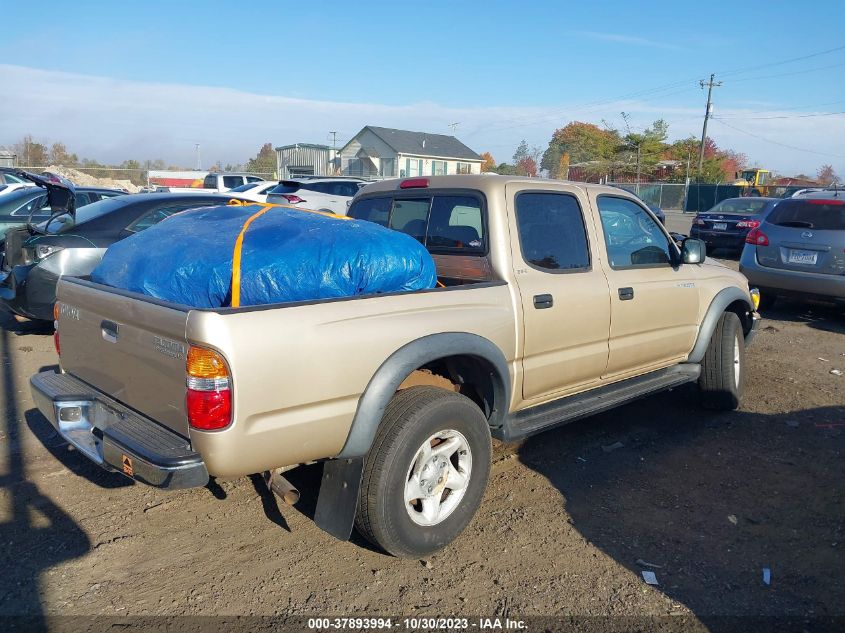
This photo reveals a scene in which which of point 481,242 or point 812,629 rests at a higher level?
point 481,242

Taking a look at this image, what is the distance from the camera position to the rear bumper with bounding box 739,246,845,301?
8.33 meters

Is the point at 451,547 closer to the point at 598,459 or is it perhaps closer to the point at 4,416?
the point at 598,459

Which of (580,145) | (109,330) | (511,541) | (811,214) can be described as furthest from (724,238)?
(580,145)

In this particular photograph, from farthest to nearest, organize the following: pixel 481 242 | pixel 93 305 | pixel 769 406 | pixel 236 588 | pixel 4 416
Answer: pixel 769 406, pixel 4 416, pixel 481 242, pixel 93 305, pixel 236 588

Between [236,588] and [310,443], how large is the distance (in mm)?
815

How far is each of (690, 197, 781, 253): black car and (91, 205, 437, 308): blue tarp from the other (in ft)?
45.6

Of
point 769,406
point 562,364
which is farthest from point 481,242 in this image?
point 769,406

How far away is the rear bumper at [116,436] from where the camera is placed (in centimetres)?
277

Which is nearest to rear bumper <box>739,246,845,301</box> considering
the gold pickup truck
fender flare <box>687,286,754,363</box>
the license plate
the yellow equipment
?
the license plate

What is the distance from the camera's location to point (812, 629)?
115 inches

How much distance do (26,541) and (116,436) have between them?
97 cm

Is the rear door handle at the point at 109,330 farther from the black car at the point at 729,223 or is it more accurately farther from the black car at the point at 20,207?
the black car at the point at 729,223

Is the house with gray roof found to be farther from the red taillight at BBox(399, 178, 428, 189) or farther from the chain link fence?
the red taillight at BBox(399, 178, 428, 189)

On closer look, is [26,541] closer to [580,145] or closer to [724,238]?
[724,238]
